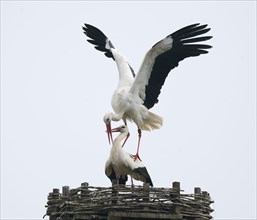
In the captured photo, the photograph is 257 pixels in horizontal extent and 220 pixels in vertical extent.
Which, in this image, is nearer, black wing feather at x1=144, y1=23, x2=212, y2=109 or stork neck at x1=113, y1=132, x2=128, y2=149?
stork neck at x1=113, y1=132, x2=128, y2=149

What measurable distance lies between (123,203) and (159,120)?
3.59m

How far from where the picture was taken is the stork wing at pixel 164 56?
1616 cm

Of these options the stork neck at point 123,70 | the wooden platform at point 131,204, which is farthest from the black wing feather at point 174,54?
the wooden platform at point 131,204

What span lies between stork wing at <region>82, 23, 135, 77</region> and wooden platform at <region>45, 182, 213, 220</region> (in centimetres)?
549

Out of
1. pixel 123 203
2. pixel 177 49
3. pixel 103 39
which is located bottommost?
pixel 123 203

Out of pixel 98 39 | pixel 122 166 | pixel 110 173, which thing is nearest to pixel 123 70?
pixel 98 39

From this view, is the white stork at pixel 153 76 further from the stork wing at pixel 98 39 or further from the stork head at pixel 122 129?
the stork wing at pixel 98 39

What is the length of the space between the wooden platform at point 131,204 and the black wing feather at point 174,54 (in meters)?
3.27

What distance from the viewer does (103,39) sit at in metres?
18.6

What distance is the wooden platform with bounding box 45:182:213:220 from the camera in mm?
12914

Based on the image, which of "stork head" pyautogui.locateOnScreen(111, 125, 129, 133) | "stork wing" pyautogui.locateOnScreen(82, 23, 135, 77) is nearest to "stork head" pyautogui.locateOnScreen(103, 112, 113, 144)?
"stork head" pyautogui.locateOnScreen(111, 125, 129, 133)

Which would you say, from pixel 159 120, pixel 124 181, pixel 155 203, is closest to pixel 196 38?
pixel 159 120

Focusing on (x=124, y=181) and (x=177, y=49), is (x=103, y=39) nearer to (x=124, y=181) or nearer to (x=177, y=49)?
(x=177, y=49)

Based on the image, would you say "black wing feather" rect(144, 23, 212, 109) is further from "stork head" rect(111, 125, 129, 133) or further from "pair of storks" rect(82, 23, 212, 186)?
"stork head" rect(111, 125, 129, 133)
